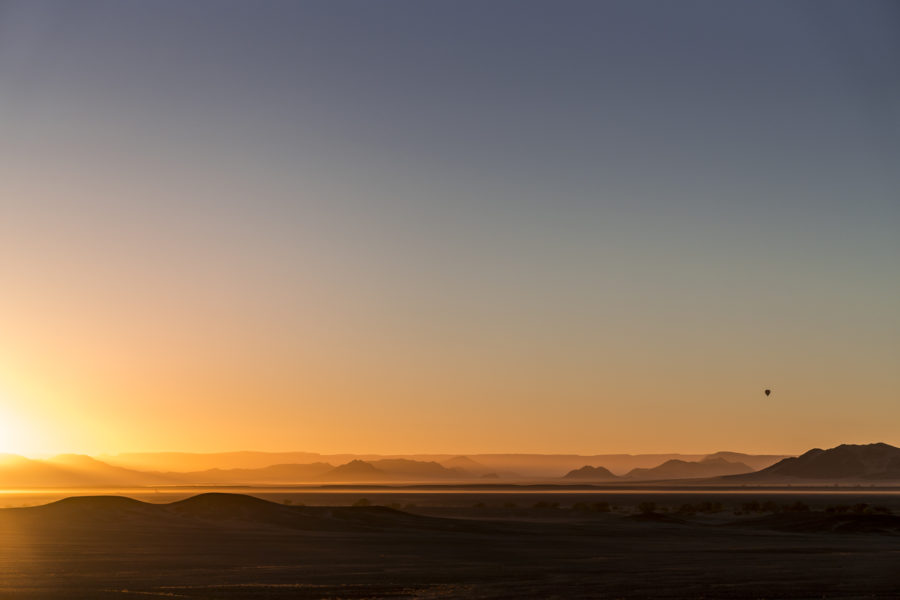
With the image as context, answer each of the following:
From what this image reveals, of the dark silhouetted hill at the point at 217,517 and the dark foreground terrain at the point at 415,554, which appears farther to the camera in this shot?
the dark silhouetted hill at the point at 217,517

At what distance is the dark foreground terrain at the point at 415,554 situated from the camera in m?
31.9

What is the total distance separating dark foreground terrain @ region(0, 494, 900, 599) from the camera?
1257 inches

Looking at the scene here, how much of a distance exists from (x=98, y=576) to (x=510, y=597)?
577 inches

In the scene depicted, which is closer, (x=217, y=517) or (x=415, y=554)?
(x=415, y=554)

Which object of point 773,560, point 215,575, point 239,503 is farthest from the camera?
point 239,503

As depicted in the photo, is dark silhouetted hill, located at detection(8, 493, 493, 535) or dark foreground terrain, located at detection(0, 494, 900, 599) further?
dark silhouetted hill, located at detection(8, 493, 493, 535)

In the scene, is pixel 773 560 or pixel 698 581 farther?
pixel 773 560

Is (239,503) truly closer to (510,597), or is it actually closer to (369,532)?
(369,532)

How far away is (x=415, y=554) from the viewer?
1753 inches

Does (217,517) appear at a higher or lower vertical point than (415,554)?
higher

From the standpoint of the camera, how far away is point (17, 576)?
3538cm

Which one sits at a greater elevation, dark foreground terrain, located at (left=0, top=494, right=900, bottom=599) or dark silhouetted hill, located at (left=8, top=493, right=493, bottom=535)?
dark silhouetted hill, located at (left=8, top=493, right=493, bottom=535)

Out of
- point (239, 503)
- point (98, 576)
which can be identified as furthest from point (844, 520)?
point (98, 576)

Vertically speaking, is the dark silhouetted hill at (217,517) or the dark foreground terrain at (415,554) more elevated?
the dark silhouetted hill at (217,517)
